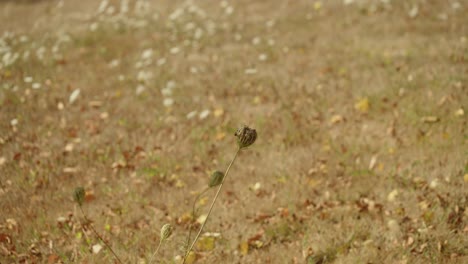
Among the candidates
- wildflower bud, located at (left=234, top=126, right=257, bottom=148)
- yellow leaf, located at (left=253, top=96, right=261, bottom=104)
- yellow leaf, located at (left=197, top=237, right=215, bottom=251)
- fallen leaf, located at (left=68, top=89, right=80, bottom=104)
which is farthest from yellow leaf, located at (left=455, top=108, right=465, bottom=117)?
fallen leaf, located at (left=68, top=89, right=80, bottom=104)

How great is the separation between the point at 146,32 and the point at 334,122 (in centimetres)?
575

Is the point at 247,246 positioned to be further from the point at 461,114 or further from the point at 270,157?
the point at 461,114

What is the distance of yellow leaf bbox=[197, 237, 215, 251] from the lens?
3265 millimetres

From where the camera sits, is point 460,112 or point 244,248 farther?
point 460,112

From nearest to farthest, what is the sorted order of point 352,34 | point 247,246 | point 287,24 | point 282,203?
point 247,246, point 282,203, point 352,34, point 287,24

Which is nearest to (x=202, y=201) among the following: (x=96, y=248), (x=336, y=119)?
(x=96, y=248)

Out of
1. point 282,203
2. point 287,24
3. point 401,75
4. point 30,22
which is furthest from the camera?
point 30,22

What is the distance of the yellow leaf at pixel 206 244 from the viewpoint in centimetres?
327

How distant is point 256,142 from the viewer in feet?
15.6

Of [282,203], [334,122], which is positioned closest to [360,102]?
[334,122]

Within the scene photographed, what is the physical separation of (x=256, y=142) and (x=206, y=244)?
5.81 ft

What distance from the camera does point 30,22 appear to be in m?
11.5

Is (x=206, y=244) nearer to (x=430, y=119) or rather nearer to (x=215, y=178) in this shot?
(x=215, y=178)

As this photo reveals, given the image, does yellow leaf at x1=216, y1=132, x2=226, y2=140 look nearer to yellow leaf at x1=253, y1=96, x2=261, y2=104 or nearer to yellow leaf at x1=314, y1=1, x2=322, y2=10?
yellow leaf at x1=253, y1=96, x2=261, y2=104
